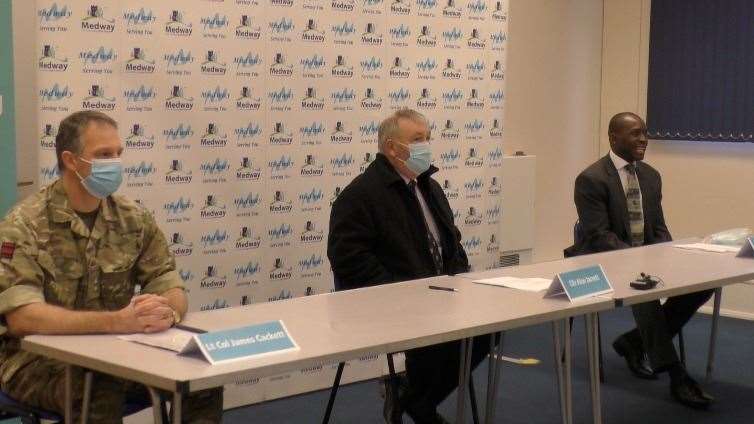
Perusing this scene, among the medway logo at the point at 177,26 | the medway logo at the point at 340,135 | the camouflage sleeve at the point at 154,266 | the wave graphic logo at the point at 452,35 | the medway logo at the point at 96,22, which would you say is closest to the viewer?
the camouflage sleeve at the point at 154,266

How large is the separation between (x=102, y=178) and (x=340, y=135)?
2.17 m

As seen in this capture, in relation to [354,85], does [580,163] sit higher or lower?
lower

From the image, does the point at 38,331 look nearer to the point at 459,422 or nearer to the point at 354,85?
the point at 459,422

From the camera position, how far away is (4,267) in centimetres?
291

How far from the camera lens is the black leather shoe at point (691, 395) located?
4938mm

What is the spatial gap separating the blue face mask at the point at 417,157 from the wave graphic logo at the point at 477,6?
1.65 metres

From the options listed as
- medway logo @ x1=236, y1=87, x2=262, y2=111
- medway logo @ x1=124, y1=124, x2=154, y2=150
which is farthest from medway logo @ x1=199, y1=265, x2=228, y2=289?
medway logo @ x1=236, y1=87, x2=262, y2=111

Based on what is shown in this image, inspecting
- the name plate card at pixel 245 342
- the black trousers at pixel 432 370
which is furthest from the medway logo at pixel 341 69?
the name plate card at pixel 245 342

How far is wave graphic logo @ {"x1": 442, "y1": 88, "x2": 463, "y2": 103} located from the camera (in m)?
5.59

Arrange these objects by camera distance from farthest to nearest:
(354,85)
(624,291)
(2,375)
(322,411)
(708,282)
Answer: (354,85), (322,411), (708,282), (624,291), (2,375)

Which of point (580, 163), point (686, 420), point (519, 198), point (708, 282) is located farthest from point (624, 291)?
point (580, 163)

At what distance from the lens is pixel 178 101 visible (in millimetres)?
4504

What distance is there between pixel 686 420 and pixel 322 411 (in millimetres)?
1686

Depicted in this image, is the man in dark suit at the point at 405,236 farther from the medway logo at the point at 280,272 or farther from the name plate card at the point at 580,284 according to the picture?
the medway logo at the point at 280,272
